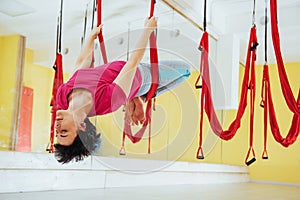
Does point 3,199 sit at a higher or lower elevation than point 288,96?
lower

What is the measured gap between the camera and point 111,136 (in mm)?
4984

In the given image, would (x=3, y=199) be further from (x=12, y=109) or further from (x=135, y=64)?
(x=12, y=109)

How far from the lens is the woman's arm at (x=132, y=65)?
2123 millimetres

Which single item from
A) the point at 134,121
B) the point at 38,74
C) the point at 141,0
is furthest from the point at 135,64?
the point at 141,0

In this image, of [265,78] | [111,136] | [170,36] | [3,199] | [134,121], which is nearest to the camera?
[3,199]

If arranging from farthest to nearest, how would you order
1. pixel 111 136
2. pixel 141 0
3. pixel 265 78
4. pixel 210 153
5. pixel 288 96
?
pixel 210 153
pixel 111 136
pixel 141 0
pixel 265 78
pixel 288 96

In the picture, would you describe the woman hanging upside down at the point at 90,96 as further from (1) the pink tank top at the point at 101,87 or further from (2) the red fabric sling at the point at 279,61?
(2) the red fabric sling at the point at 279,61

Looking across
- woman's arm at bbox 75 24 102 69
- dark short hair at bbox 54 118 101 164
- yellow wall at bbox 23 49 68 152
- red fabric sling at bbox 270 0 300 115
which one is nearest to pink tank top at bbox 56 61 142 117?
dark short hair at bbox 54 118 101 164

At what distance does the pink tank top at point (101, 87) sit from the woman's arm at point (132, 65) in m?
0.03

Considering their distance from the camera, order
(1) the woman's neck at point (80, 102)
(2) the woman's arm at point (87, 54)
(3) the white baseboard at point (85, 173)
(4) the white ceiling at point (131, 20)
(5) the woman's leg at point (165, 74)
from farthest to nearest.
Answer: (4) the white ceiling at point (131, 20)
(3) the white baseboard at point (85, 173)
(2) the woman's arm at point (87, 54)
(5) the woman's leg at point (165, 74)
(1) the woman's neck at point (80, 102)

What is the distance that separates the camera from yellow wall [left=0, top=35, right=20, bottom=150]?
3686 millimetres

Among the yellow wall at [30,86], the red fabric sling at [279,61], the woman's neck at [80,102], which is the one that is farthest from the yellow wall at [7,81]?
the red fabric sling at [279,61]

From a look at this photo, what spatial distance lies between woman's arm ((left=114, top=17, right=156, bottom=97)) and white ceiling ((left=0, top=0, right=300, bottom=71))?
5.29 feet

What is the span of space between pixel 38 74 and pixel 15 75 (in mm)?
200
